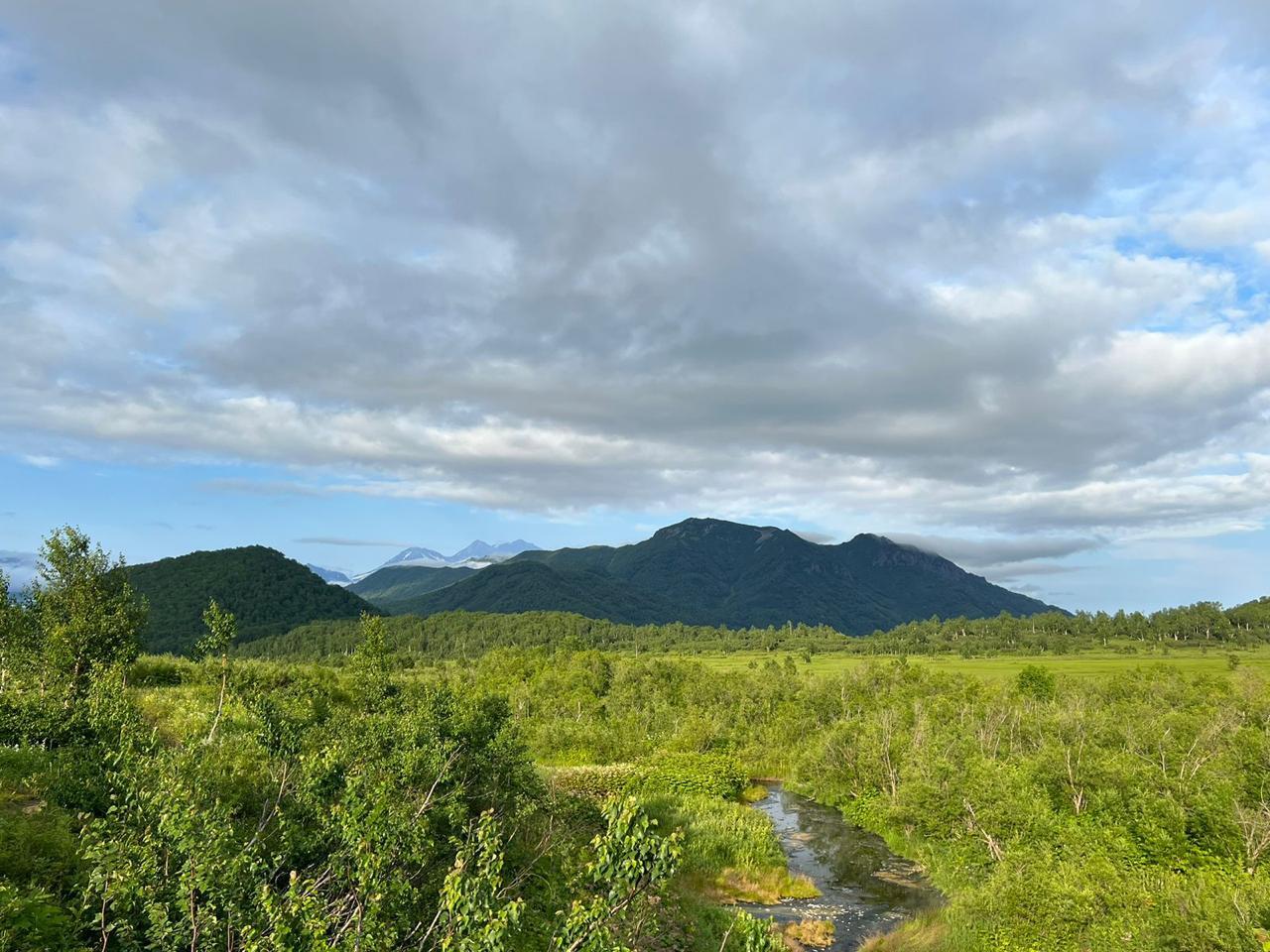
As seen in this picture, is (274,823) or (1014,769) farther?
(1014,769)

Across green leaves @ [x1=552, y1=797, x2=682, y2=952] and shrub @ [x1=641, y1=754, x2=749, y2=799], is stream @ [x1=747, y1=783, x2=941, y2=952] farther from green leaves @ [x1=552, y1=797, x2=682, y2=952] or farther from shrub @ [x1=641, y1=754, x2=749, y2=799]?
green leaves @ [x1=552, y1=797, x2=682, y2=952]

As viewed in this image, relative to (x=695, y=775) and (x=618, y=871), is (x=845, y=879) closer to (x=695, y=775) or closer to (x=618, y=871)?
(x=695, y=775)

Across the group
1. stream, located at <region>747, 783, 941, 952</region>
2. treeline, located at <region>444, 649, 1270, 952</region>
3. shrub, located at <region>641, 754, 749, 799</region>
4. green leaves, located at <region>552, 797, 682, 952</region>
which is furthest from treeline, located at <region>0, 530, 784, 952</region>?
shrub, located at <region>641, 754, 749, 799</region>

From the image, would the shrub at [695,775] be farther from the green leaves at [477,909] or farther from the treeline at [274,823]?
the green leaves at [477,909]

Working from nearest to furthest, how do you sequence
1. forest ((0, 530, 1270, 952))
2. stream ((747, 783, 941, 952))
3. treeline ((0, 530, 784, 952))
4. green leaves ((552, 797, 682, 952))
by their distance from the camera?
green leaves ((552, 797, 682, 952))
treeline ((0, 530, 784, 952))
forest ((0, 530, 1270, 952))
stream ((747, 783, 941, 952))

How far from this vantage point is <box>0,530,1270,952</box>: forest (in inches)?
568

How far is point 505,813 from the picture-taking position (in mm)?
40469

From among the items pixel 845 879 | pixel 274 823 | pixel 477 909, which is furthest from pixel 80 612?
pixel 845 879

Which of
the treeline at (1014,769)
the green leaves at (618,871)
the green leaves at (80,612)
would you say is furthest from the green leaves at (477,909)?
the green leaves at (80,612)

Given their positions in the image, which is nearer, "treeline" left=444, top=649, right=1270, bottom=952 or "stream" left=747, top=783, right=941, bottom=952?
"treeline" left=444, top=649, right=1270, bottom=952

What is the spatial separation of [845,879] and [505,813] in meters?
40.8

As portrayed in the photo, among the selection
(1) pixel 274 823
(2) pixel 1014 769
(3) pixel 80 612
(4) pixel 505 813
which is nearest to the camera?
(1) pixel 274 823

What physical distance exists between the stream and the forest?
2.26 metres

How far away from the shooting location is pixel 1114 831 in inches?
2208
